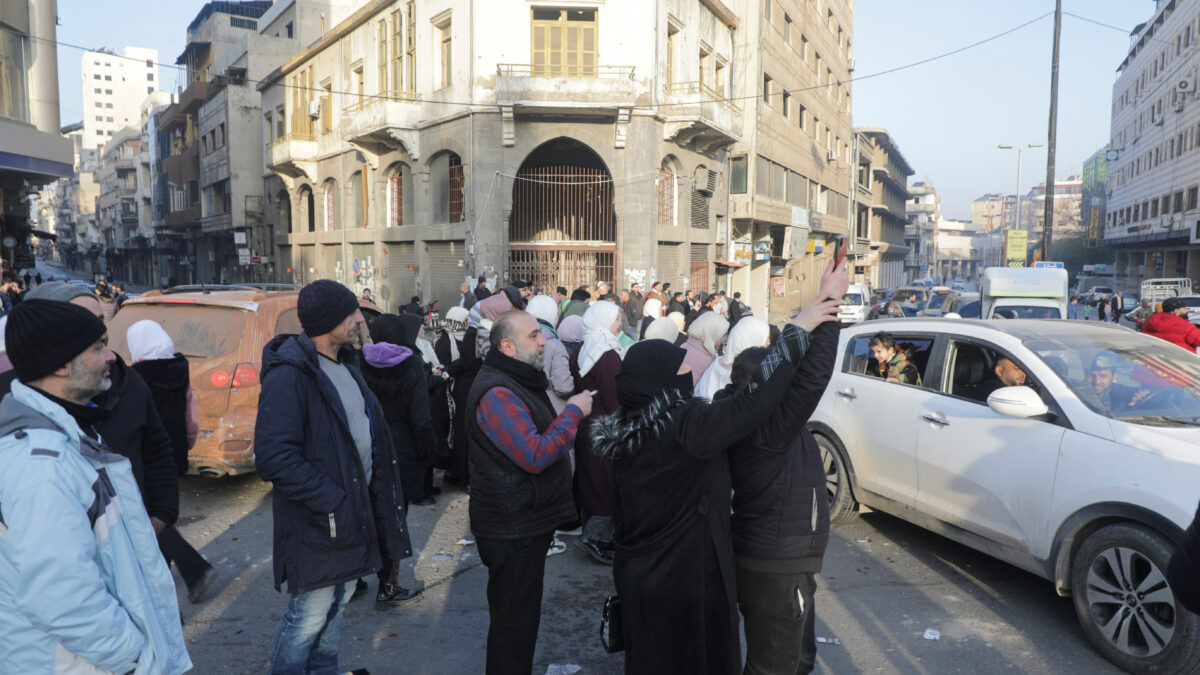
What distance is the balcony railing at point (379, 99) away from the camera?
23.9 metres

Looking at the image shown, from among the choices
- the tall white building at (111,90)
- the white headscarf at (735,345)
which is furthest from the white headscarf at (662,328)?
the tall white building at (111,90)

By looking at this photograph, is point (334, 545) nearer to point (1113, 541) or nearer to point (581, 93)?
point (1113, 541)

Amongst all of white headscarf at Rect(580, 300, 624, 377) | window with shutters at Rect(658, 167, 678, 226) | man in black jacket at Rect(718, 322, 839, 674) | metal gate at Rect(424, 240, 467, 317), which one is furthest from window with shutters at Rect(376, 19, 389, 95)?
man in black jacket at Rect(718, 322, 839, 674)

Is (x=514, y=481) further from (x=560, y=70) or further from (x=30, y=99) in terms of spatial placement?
(x=30, y=99)

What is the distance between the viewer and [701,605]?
2766mm

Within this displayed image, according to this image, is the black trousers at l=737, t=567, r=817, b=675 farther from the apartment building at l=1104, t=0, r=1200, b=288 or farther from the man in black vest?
Result: the apartment building at l=1104, t=0, r=1200, b=288

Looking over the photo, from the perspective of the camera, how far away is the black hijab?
9.02 feet

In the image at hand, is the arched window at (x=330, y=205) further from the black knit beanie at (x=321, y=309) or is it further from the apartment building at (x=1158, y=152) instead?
the apartment building at (x=1158, y=152)

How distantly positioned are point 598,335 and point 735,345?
102 centimetres

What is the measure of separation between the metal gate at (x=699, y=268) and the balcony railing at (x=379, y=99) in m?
10.3

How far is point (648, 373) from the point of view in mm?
2760

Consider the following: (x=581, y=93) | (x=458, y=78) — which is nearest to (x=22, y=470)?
(x=581, y=93)

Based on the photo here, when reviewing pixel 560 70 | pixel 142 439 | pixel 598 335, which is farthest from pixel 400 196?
pixel 142 439

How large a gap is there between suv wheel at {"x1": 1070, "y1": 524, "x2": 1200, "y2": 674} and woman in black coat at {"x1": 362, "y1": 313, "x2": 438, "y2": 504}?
13.5ft
